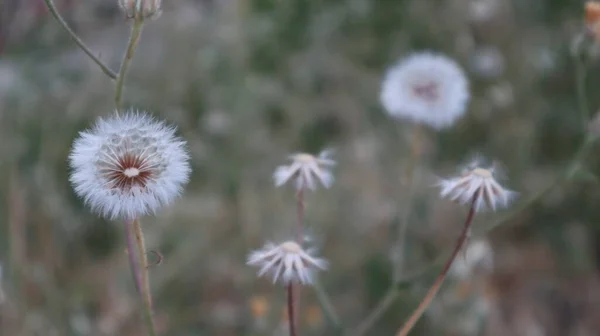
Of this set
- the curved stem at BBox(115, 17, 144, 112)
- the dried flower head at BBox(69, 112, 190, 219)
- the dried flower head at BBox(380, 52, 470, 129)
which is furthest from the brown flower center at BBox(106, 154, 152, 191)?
the dried flower head at BBox(380, 52, 470, 129)

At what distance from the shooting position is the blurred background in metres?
1.97

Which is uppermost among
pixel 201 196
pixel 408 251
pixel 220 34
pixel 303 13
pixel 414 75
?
pixel 220 34

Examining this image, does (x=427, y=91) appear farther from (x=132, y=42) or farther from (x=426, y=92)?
(x=132, y=42)

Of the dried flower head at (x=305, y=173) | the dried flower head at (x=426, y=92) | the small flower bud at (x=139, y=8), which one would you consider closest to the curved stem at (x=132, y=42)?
the small flower bud at (x=139, y=8)

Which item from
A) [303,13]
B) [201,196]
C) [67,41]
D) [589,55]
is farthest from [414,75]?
[67,41]

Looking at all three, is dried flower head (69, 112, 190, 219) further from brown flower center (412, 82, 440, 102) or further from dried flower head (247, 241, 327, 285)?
brown flower center (412, 82, 440, 102)

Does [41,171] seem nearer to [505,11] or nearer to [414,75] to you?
[414,75]

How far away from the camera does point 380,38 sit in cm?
246

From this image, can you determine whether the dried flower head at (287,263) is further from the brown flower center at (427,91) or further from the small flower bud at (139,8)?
the brown flower center at (427,91)

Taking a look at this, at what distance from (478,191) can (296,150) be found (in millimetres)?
1342

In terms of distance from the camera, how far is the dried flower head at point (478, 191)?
0.99m

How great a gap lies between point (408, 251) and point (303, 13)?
0.78m

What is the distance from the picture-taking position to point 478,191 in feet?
3.27

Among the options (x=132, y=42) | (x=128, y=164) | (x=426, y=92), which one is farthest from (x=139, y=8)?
(x=426, y=92)
